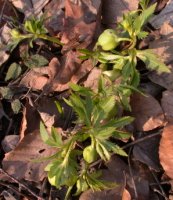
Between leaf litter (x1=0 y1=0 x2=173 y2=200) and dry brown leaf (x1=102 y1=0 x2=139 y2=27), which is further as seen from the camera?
dry brown leaf (x1=102 y1=0 x2=139 y2=27)

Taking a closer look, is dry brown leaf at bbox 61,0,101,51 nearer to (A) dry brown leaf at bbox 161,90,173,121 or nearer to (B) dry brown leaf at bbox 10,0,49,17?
(B) dry brown leaf at bbox 10,0,49,17

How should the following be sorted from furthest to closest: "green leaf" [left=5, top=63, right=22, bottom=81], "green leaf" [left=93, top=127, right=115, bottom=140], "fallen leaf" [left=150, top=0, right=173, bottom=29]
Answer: "green leaf" [left=5, top=63, right=22, bottom=81] < "fallen leaf" [left=150, top=0, right=173, bottom=29] < "green leaf" [left=93, top=127, right=115, bottom=140]

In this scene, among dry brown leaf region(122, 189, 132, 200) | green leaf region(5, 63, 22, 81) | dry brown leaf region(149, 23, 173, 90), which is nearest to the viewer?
dry brown leaf region(122, 189, 132, 200)

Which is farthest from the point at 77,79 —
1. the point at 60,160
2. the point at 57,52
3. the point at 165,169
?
the point at 165,169

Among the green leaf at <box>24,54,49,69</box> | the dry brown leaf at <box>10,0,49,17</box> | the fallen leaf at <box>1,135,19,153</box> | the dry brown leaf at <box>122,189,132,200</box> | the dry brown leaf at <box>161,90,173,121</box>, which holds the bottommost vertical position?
the dry brown leaf at <box>122,189,132,200</box>

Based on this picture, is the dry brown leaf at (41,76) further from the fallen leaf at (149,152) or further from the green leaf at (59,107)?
the fallen leaf at (149,152)

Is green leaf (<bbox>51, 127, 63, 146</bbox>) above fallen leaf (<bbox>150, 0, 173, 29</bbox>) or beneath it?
beneath

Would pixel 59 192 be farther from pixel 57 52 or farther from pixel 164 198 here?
pixel 57 52

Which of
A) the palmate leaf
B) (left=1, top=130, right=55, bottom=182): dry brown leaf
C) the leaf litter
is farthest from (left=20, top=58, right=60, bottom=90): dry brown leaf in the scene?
the palmate leaf
